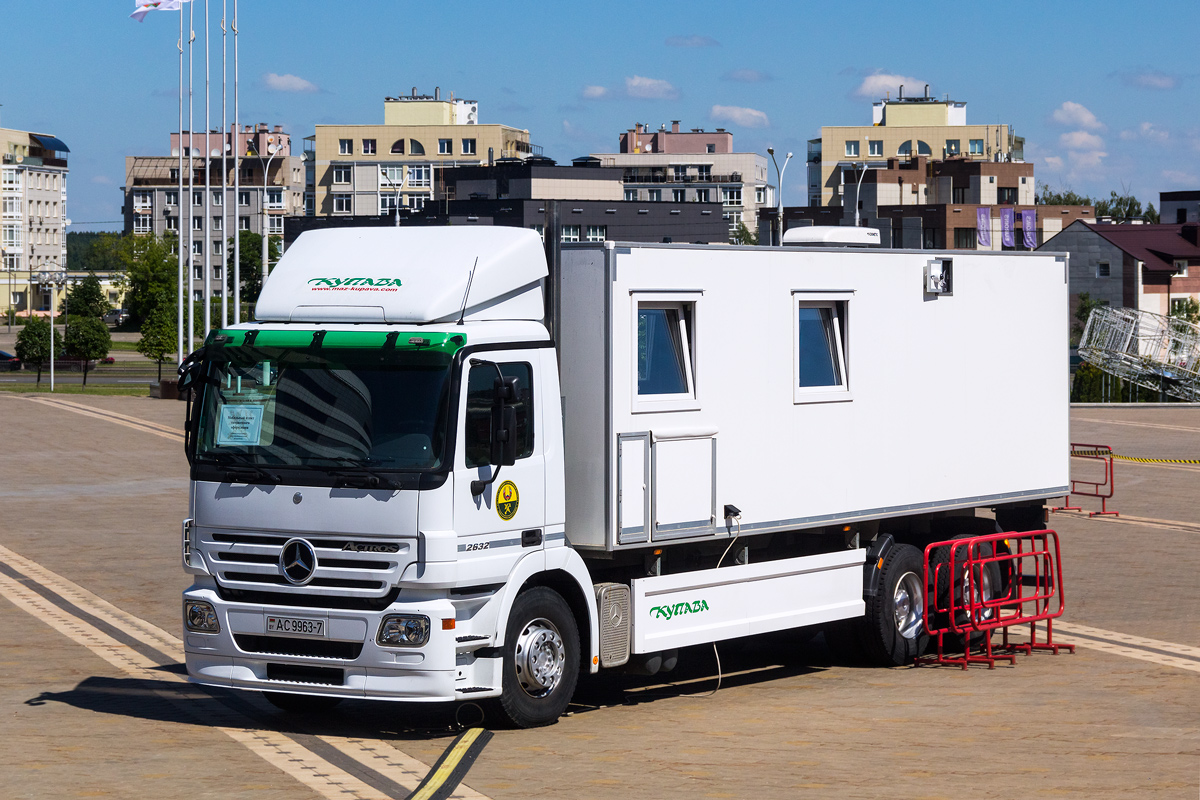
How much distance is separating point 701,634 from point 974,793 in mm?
3181

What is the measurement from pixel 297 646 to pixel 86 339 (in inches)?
3064

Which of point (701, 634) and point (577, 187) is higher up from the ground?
point (577, 187)

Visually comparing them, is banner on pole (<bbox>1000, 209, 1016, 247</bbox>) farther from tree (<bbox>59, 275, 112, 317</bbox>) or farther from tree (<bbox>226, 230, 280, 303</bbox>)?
tree (<bbox>59, 275, 112, 317</bbox>)

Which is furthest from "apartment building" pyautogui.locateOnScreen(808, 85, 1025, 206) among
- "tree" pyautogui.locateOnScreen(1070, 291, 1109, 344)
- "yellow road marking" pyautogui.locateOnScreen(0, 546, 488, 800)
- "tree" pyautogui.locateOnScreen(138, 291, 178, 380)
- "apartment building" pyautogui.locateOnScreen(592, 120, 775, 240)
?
"yellow road marking" pyautogui.locateOnScreen(0, 546, 488, 800)

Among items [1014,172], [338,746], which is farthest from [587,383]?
[1014,172]

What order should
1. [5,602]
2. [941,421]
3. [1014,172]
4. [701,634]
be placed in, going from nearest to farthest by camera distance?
[701,634] → [941,421] → [5,602] → [1014,172]

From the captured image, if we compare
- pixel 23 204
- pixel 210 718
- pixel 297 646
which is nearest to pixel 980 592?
pixel 297 646

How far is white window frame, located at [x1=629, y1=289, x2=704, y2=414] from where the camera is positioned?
1105 centimetres

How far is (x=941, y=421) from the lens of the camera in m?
13.8

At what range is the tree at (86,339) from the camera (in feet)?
274

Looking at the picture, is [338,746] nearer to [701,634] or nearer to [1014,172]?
[701,634]

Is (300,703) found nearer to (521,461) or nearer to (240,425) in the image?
(240,425)

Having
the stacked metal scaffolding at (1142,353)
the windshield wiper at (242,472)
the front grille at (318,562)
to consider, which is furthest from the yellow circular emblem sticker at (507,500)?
the stacked metal scaffolding at (1142,353)

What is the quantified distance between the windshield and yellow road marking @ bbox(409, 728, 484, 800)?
1811mm
